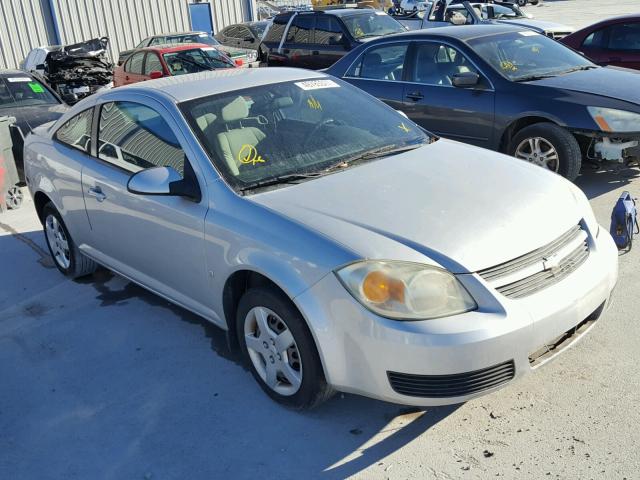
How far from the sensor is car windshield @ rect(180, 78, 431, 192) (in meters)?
3.36

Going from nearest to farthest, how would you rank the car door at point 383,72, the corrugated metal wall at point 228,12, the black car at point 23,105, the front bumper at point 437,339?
the front bumper at point 437,339 → the car door at point 383,72 → the black car at point 23,105 → the corrugated metal wall at point 228,12

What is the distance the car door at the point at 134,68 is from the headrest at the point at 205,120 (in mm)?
9749

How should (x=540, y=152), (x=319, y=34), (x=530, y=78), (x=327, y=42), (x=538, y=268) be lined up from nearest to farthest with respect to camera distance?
(x=538, y=268) → (x=540, y=152) → (x=530, y=78) → (x=327, y=42) → (x=319, y=34)

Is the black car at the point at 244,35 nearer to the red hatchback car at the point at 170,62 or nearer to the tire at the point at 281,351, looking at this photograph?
the red hatchback car at the point at 170,62

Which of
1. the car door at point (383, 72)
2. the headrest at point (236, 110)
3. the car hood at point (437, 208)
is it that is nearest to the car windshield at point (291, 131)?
the headrest at point (236, 110)

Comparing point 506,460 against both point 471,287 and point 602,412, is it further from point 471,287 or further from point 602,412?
point 471,287

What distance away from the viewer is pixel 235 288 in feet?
10.6

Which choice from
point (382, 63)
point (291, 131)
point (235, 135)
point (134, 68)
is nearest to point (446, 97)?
point (382, 63)

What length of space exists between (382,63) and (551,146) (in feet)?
7.74


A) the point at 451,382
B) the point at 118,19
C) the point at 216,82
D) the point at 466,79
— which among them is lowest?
the point at 451,382

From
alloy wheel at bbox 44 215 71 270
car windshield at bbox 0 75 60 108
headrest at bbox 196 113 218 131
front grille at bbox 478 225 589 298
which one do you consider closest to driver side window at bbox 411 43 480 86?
headrest at bbox 196 113 218 131

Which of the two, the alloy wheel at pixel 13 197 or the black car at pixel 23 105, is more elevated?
the black car at pixel 23 105

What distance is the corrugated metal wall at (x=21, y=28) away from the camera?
1877 centimetres

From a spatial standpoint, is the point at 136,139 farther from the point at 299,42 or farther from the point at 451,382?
the point at 299,42
